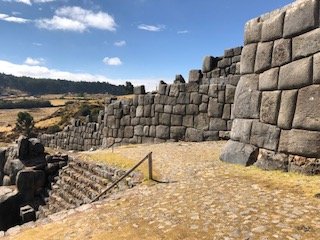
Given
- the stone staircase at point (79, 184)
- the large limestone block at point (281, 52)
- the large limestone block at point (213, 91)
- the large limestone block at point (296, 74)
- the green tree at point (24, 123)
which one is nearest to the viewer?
the large limestone block at point (296, 74)

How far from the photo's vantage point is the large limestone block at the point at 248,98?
10011mm

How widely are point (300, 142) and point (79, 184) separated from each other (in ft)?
25.3

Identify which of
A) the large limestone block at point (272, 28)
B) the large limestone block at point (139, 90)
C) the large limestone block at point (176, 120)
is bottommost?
the large limestone block at point (176, 120)

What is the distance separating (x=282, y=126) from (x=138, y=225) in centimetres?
445

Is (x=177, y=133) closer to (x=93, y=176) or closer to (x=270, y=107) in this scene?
(x=93, y=176)

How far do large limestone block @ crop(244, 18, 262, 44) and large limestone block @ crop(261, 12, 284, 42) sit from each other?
7.7 inches

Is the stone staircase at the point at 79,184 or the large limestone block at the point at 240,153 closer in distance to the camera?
the large limestone block at the point at 240,153

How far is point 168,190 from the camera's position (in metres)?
8.42

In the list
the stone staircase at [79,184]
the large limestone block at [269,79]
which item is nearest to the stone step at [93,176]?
the stone staircase at [79,184]

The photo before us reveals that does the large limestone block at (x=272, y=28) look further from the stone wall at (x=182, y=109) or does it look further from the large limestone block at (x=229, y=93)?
the large limestone block at (x=229, y=93)

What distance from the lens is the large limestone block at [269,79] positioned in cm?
934

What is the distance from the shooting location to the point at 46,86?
183000mm

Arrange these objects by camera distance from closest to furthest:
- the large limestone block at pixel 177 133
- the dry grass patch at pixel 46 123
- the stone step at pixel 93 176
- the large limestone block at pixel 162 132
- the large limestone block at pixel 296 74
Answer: the large limestone block at pixel 296 74 → the stone step at pixel 93 176 → the large limestone block at pixel 177 133 → the large limestone block at pixel 162 132 → the dry grass patch at pixel 46 123

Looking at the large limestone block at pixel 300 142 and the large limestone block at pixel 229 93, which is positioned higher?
the large limestone block at pixel 229 93
